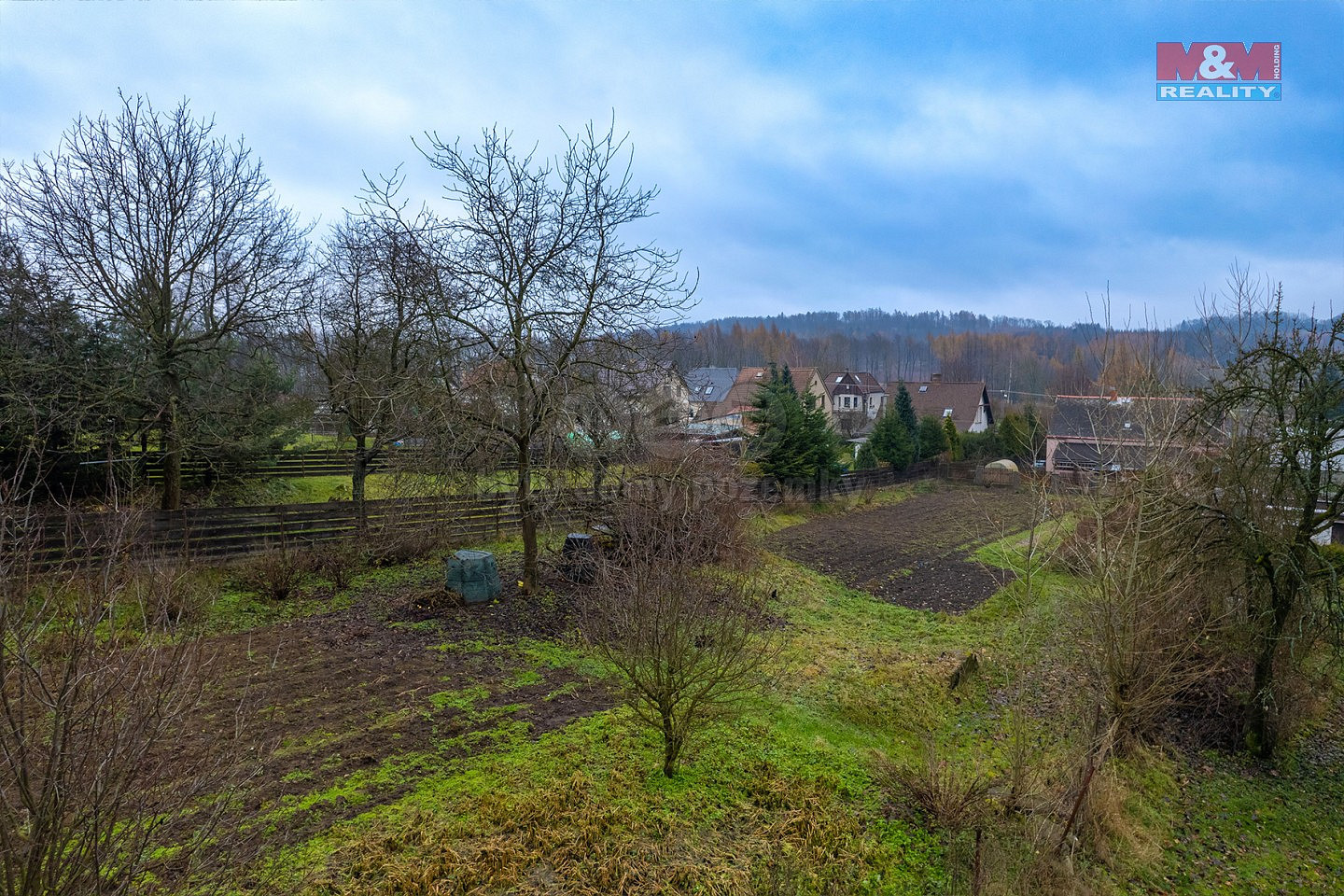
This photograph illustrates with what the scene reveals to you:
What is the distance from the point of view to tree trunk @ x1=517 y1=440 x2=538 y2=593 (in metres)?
11.0

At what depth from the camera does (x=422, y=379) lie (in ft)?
35.1

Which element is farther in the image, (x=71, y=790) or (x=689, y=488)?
(x=689, y=488)

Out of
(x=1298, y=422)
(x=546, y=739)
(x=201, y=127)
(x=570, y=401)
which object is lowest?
(x=546, y=739)

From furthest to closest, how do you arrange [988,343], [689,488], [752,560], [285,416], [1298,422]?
[988,343]
[285,416]
[752,560]
[689,488]
[1298,422]

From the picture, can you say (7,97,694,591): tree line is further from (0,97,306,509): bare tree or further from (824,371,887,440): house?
(824,371,887,440): house

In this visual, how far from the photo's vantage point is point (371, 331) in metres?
14.4

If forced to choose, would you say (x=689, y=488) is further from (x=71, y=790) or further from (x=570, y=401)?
(x=71, y=790)

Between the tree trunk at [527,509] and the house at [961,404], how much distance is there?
39.5 metres

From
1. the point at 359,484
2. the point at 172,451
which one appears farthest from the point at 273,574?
the point at 172,451

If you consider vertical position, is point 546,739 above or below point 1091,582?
below

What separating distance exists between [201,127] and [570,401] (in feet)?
32.9

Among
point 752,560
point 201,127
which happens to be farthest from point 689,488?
point 201,127

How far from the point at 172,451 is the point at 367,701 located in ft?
28.0

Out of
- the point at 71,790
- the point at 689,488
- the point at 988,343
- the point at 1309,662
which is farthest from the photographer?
the point at 988,343
